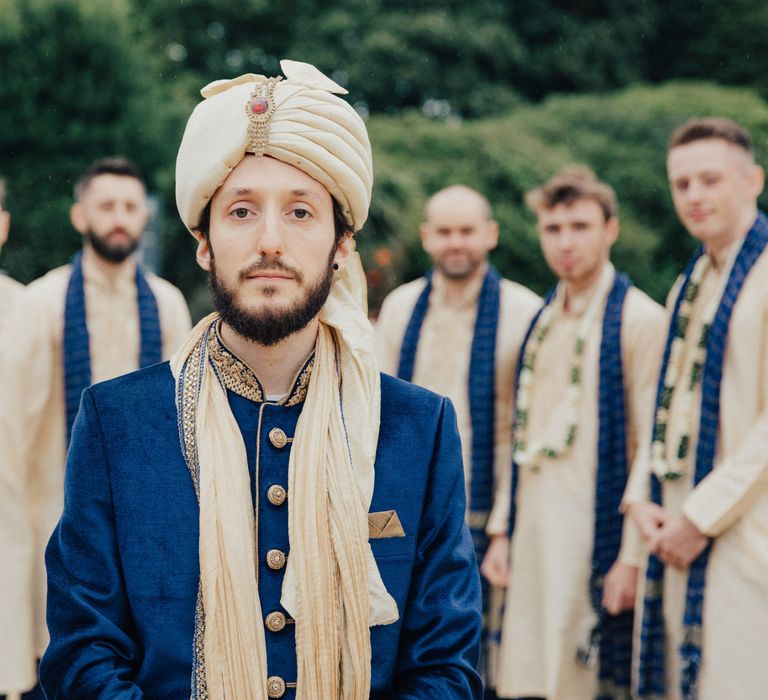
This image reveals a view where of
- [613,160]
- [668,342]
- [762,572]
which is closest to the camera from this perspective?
[762,572]

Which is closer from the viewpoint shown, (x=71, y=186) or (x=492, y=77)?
(x=71, y=186)

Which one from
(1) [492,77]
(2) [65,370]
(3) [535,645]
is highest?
(1) [492,77]

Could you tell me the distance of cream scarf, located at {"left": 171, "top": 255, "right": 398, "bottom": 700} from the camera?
2.39 metres

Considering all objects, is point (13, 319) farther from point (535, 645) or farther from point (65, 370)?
point (535, 645)

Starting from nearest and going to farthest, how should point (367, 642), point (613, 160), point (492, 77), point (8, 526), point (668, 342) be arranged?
point (367, 642), point (668, 342), point (8, 526), point (613, 160), point (492, 77)

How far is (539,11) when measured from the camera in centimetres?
2200

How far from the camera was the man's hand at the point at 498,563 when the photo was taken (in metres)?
5.84

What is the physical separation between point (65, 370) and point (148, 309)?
594 mm

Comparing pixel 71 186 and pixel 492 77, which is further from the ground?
pixel 492 77

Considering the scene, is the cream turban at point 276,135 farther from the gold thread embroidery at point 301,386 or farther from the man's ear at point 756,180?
the man's ear at point 756,180

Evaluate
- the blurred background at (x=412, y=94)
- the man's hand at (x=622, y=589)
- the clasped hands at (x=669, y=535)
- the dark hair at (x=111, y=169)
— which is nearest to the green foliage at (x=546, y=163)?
the blurred background at (x=412, y=94)

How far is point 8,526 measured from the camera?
5.67 meters

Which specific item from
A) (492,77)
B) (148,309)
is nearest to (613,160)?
(492,77)

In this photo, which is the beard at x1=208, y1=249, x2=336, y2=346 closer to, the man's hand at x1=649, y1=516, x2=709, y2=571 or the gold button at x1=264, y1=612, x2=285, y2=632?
the gold button at x1=264, y1=612, x2=285, y2=632
